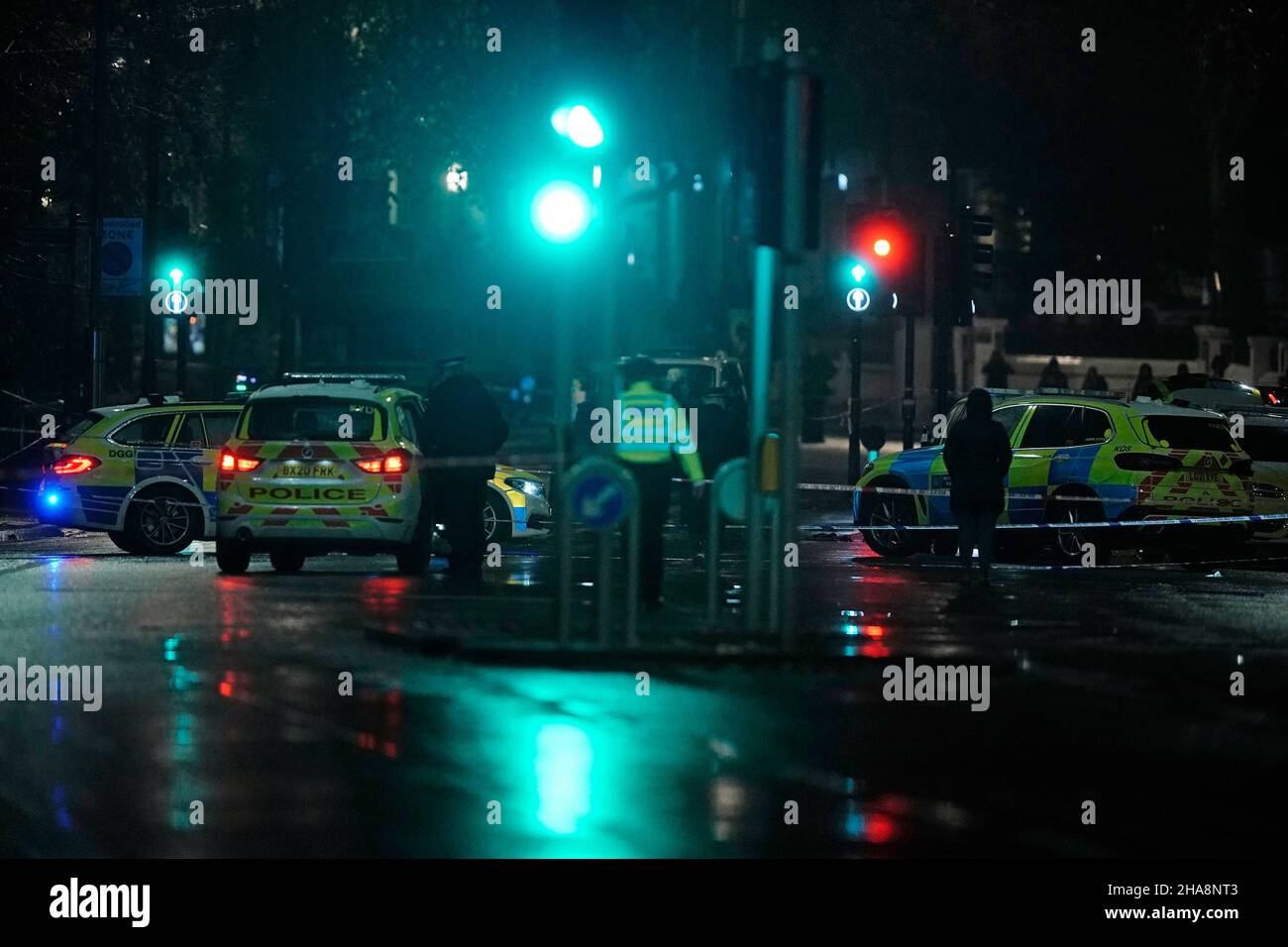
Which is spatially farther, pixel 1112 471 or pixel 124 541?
pixel 124 541

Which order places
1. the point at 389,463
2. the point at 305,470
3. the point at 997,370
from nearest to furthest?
the point at 305,470
the point at 389,463
the point at 997,370

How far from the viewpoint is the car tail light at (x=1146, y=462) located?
24594 millimetres

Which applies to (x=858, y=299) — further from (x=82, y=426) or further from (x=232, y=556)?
(x=232, y=556)

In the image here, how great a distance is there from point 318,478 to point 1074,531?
8.01m

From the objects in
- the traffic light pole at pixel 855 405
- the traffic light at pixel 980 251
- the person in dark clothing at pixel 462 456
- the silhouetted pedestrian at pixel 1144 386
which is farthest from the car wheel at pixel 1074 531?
the silhouetted pedestrian at pixel 1144 386

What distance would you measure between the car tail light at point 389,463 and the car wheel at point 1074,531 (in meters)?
7.14

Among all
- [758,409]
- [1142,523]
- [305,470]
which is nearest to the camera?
[758,409]

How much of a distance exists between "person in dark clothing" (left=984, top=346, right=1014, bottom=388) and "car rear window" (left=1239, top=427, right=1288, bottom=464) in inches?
1217

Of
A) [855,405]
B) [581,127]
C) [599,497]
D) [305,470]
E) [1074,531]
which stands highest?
[581,127]

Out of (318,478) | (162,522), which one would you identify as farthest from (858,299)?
(318,478)

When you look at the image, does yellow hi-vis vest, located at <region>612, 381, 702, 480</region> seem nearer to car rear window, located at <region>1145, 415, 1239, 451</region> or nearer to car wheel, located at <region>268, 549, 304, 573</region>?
car wheel, located at <region>268, 549, 304, 573</region>

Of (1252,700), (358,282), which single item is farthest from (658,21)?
(1252,700)

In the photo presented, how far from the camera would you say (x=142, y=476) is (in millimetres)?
24859

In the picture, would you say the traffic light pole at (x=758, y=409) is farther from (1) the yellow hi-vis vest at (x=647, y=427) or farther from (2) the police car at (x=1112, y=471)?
(2) the police car at (x=1112, y=471)
